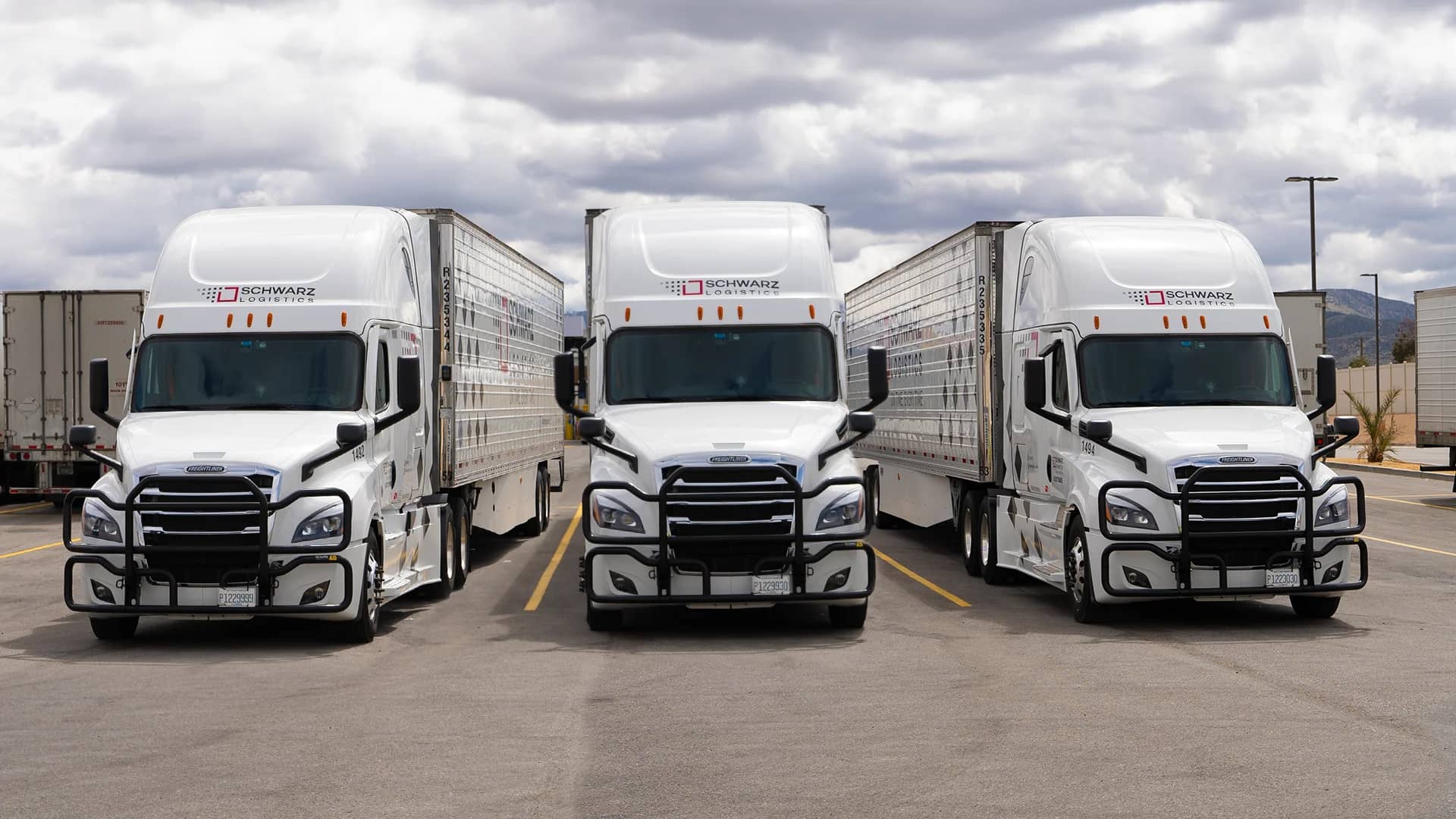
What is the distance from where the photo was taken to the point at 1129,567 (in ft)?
43.2

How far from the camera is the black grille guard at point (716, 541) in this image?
41.4 feet

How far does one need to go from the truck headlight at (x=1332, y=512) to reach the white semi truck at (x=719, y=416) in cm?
391

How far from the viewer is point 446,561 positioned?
53.1 ft

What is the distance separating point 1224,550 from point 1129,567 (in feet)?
2.72

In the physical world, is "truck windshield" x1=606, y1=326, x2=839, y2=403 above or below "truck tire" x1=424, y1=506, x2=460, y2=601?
above

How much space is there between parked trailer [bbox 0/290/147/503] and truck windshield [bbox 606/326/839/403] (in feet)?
52.5

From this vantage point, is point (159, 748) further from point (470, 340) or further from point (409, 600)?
point (470, 340)

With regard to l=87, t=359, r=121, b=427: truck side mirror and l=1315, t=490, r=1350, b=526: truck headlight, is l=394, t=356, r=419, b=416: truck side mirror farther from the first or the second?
l=1315, t=490, r=1350, b=526: truck headlight

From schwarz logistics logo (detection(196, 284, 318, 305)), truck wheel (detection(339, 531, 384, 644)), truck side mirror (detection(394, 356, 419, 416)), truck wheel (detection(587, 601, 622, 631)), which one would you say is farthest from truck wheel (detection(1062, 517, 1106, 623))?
schwarz logistics logo (detection(196, 284, 318, 305))

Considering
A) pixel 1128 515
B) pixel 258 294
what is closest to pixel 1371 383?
pixel 1128 515

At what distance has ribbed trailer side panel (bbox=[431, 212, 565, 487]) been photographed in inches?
643

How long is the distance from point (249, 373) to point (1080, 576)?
7.57 meters

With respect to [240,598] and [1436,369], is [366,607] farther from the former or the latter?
[1436,369]

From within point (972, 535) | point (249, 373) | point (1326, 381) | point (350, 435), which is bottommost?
point (972, 535)
